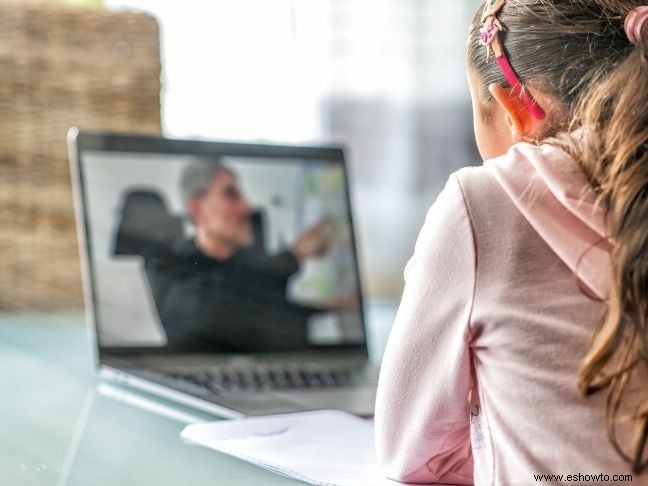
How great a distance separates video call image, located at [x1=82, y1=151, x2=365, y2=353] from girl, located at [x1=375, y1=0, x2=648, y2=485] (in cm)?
45

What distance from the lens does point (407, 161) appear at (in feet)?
6.14

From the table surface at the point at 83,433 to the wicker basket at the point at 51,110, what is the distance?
0.65 feet

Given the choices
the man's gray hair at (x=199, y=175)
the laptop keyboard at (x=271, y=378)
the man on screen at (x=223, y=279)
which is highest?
the man's gray hair at (x=199, y=175)

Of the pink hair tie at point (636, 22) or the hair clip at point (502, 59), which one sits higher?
the pink hair tie at point (636, 22)

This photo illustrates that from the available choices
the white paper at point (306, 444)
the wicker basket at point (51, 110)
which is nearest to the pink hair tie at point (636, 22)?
the white paper at point (306, 444)

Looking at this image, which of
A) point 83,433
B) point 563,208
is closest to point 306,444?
point 83,433

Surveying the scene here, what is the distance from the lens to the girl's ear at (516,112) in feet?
2.25

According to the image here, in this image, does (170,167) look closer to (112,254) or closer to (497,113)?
(112,254)

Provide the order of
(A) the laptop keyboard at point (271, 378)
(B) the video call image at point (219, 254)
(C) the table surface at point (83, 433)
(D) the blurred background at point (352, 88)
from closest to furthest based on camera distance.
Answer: (C) the table surface at point (83, 433) < (A) the laptop keyboard at point (271, 378) < (B) the video call image at point (219, 254) < (D) the blurred background at point (352, 88)

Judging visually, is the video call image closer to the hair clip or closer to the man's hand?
the man's hand

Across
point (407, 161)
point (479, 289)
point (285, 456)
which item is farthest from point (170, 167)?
point (407, 161)

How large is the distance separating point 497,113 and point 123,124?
727 millimetres

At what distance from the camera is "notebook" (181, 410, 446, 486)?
67 cm

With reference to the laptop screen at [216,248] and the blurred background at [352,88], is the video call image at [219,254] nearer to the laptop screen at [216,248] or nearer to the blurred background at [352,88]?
the laptop screen at [216,248]
